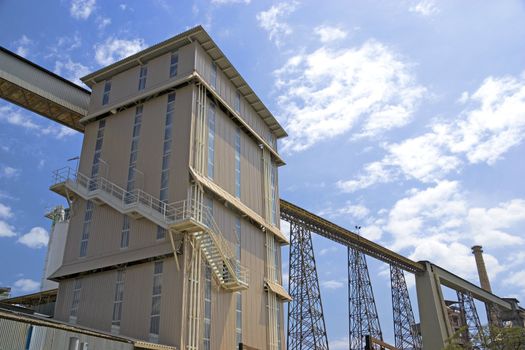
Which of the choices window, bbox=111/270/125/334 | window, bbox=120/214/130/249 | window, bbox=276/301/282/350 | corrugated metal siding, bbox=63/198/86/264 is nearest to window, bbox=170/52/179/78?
window, bbox=120/214/130/249

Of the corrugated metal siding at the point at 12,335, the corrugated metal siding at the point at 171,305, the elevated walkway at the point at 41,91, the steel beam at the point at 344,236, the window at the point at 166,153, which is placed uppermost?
the elevated walkway at the point at 41,91

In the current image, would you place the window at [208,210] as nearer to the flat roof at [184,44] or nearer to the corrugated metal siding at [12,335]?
the flat roof at [184,44]

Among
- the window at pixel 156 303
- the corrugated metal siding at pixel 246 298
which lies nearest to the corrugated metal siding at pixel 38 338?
the window at pixel 156 303

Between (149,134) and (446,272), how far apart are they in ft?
164

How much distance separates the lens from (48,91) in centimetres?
3147

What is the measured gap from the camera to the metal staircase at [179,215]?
24375 millimetres

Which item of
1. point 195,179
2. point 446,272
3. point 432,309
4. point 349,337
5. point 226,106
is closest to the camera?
point 195,179

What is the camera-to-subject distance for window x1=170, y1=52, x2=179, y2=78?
2951cm

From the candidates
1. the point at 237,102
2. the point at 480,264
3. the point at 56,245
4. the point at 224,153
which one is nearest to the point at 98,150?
the point at 224,153

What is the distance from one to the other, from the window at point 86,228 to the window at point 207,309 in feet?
25.0

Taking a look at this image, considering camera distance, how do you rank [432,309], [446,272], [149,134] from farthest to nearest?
[446,272] < [432,309] < [149,134]

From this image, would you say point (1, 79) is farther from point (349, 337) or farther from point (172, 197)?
point (349, 337)

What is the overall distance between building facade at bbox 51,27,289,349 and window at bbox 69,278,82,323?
0.08 m

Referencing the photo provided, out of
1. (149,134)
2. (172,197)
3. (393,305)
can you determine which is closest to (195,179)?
(172,197)
